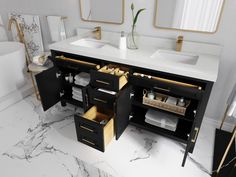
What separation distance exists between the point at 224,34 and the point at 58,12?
175 centimetres

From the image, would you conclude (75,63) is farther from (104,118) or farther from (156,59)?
(156,59)

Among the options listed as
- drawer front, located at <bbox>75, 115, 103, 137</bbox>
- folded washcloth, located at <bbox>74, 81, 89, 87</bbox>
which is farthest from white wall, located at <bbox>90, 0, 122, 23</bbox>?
drawer front, located at <bbox>75, 115, 103, 137</bbox>

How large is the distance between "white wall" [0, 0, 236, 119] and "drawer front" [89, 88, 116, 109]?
775 mm

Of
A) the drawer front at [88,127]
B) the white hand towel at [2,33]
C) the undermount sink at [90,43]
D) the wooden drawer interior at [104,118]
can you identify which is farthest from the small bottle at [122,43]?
the white hand towel at [2,33]

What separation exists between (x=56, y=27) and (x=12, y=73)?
30.7 inches

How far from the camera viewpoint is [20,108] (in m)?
2.20

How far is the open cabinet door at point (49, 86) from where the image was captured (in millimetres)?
1711

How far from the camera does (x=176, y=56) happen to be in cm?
165

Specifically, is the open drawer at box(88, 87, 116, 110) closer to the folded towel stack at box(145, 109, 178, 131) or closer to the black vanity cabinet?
the black vanity cabinet

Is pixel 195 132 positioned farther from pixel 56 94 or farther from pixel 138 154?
pixel 56 94

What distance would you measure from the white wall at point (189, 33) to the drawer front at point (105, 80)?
27.2 inches

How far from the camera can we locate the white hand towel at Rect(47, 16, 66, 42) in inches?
84.8

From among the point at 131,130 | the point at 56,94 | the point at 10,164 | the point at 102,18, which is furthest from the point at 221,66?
the point at 10,164

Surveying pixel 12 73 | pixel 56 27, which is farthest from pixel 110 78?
pixel 12 73
